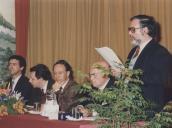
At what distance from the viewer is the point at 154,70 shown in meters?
3.06

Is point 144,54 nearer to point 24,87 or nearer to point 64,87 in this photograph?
point 64,87

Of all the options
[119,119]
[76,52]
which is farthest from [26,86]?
[119,119]

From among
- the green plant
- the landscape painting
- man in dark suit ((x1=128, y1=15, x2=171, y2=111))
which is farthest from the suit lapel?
the landscape painting

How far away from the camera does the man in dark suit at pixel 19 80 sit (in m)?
4.76

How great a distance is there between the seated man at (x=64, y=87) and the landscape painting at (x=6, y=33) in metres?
2.26

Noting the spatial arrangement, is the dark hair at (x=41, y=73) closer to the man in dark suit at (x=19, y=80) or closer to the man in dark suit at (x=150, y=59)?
the man in dark suit at (x=19, y=80)

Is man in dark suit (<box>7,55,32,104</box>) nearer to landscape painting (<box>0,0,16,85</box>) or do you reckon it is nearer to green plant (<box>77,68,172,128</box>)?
landscape painting (<box>0,0,16,85</box>)

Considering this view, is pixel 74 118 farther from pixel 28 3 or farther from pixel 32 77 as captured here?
pixel 28 3

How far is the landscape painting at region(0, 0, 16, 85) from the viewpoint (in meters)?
6.21

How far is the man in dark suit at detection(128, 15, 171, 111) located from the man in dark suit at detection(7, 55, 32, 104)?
1.72m

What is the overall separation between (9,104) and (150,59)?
1.23 m

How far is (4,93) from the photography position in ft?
11.6

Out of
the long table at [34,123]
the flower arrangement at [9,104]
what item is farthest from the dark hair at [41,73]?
the long table at [34,123]

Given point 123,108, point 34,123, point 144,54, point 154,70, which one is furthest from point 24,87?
point 123,108
